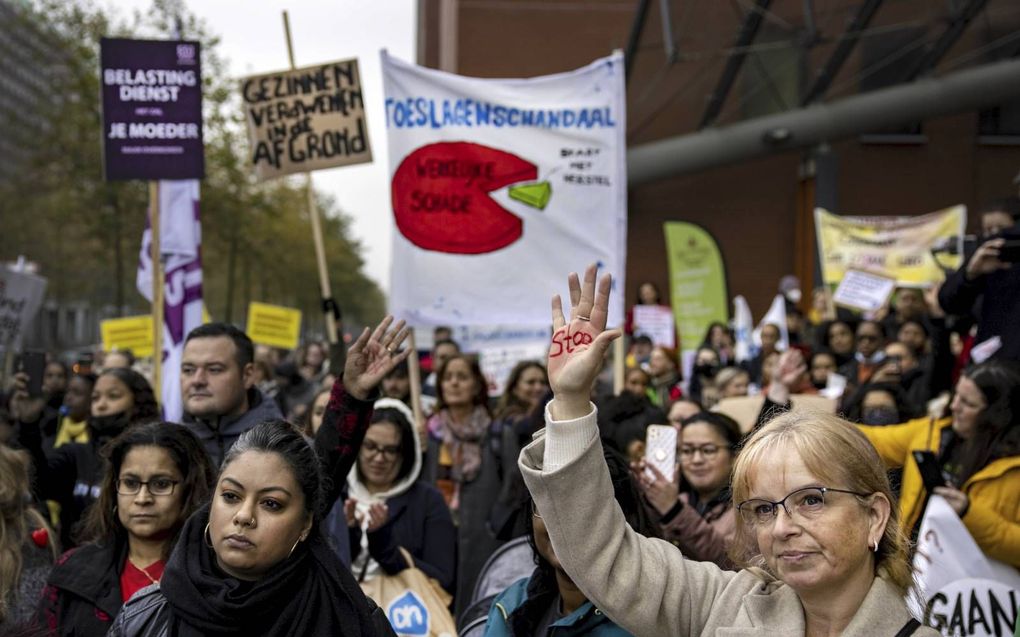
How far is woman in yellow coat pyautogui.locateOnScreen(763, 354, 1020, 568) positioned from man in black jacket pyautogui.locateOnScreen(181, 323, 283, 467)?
7.07ft

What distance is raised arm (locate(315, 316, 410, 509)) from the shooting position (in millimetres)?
3924

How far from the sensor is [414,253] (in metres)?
7.43

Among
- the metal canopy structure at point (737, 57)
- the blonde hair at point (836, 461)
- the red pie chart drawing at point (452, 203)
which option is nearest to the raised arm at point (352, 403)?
the blonde hair at point (836, 461)

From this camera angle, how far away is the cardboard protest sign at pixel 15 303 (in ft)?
36.8

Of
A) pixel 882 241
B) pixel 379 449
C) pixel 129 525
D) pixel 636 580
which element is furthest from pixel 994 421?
pixel 882 241

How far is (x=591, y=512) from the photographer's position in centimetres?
257

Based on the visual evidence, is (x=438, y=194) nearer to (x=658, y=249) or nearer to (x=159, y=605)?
(x=159, y=605)

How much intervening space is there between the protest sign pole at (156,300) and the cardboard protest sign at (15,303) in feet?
14.5

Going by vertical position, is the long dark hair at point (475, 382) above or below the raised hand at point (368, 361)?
below

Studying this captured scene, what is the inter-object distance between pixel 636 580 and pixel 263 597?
93 cm

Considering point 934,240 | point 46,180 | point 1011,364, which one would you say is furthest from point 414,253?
point 46,180

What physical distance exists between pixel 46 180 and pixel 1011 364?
89.2 feet

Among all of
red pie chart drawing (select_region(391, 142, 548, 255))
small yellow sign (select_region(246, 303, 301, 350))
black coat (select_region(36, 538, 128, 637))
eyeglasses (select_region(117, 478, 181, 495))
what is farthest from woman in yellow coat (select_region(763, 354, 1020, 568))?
small yellow sign (select_region(246, 303, 301, 350))

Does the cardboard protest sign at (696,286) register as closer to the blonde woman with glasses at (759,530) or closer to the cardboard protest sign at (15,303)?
the cardboard protest sign at (15,303)
